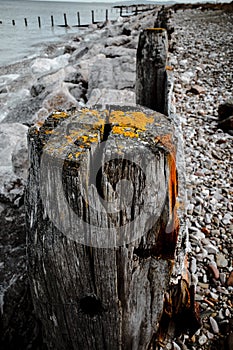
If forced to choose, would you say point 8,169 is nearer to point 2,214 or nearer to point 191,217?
point 2,214

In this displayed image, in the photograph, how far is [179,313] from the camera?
5.98 ft

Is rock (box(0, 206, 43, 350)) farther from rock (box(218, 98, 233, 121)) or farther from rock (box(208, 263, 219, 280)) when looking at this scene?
rock (box(218, 98, 233, 121))

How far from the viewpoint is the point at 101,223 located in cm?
113

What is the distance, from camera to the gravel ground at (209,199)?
8.29 feet

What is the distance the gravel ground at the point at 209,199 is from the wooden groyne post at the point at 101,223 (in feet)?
3.89

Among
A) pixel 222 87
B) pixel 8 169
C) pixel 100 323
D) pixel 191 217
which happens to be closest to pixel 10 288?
pixel 100 323

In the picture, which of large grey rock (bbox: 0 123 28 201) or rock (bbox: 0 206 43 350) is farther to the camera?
large grey rock (bbox: 0 123 28 201)

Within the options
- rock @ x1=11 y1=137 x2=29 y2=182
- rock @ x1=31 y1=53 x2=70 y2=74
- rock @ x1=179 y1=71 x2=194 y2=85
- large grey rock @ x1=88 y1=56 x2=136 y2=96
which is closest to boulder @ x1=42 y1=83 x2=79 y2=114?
large grey rock @ x1=88 y1=56 x2=136 y2=96

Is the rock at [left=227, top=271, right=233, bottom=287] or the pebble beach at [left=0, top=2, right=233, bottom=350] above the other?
the pebble beach at [left=0, top=2, right=233, bottom=350]

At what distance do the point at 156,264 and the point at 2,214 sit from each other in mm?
1605

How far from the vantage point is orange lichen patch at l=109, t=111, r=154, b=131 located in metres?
1.21

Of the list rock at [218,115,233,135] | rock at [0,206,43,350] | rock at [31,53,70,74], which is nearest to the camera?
rock at [0,206,43,350]

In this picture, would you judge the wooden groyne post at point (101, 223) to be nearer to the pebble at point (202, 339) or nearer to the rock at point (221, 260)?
the pebble at point (202, 339)

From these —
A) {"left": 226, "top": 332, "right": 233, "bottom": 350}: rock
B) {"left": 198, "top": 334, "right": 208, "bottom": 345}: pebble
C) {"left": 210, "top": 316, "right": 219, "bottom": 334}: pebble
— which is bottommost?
{"left": 210, "top": 316, "right": 219, "bottom": 334}: pebble
